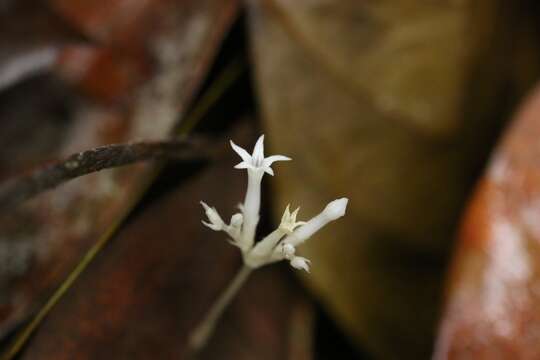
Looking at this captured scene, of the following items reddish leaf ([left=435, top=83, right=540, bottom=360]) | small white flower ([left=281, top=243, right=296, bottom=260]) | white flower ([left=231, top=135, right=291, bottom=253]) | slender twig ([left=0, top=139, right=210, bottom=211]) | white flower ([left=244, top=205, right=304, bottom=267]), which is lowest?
slender twig ([left=0, top=139, right=210, bottom=211])

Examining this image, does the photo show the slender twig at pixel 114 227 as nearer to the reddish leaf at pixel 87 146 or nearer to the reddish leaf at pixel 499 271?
the reddish leaf at pixel 87 146

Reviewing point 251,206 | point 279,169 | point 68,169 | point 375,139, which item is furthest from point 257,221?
point 375,139

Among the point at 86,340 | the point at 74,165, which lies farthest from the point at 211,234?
the point at 74,165

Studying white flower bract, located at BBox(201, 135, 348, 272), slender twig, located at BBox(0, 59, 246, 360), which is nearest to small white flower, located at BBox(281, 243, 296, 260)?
white flower bract, located at BBox(201, 135, 348, 272)

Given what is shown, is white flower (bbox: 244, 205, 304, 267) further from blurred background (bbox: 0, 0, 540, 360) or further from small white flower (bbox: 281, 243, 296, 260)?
blurred background (bbox: 0, 0, 540, 360)

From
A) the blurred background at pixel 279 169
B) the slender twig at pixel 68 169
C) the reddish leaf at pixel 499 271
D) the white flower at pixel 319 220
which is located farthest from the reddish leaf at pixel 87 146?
the reddish leaf at pixel 499 271

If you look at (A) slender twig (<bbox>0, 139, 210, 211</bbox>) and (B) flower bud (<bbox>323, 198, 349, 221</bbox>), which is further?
(B) flower bud (<bbox>323, 198, 349, 221</bbox>)
